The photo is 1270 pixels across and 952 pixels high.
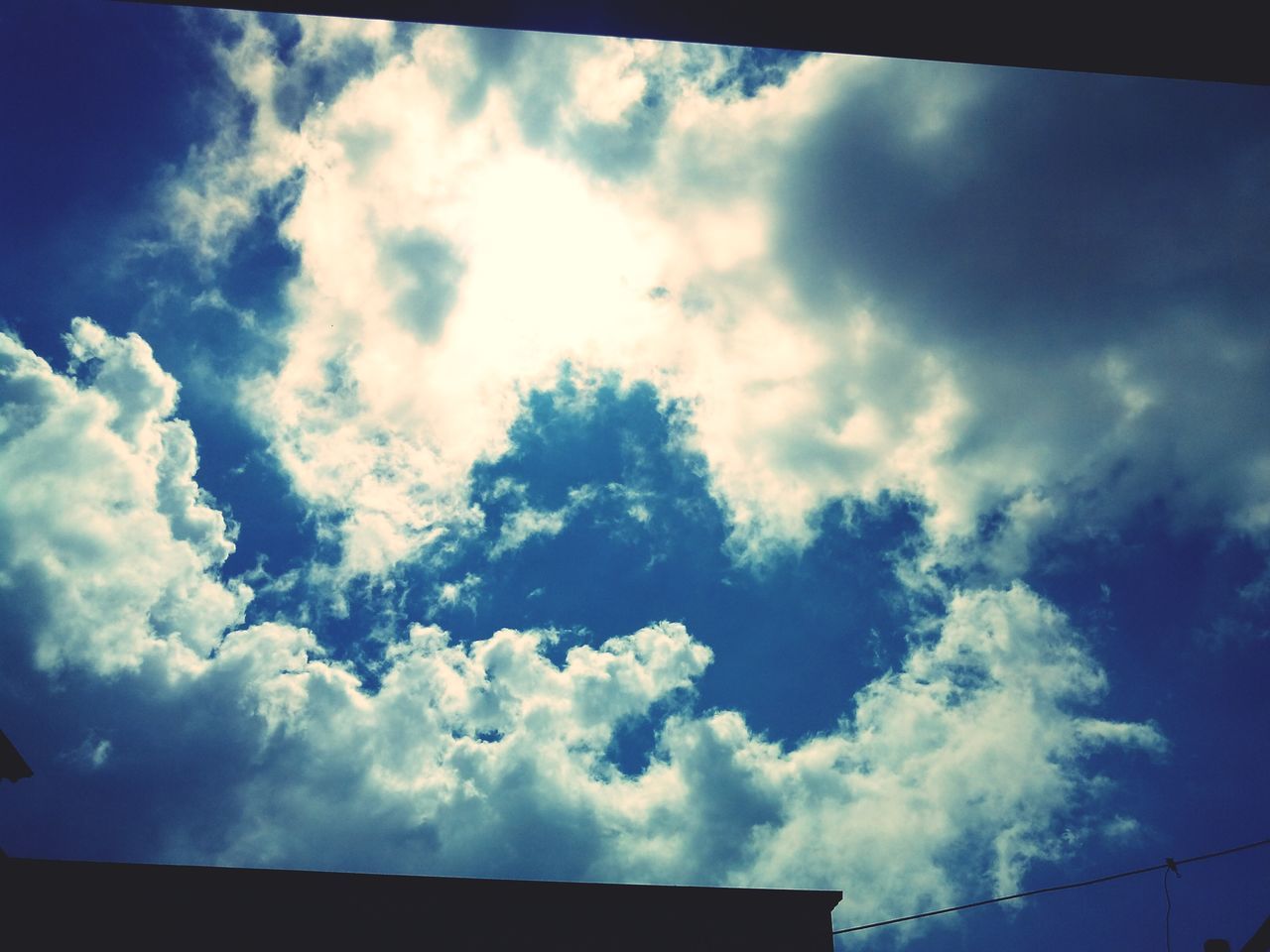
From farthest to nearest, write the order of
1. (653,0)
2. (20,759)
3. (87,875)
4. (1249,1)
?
(87,875), (20,759), (653,0), (1249,1)

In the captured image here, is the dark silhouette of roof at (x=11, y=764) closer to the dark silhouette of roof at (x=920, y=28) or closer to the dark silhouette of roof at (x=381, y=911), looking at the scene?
the dark silhouette of roof at (x=381, y=911)

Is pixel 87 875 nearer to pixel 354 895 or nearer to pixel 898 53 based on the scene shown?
pixel 354 895

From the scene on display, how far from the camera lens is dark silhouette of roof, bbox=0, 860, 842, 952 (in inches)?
427

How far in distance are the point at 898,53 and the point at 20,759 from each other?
13.7m

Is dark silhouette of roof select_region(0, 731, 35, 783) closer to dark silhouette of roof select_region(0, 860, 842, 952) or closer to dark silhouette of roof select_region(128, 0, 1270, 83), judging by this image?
dark silhouette of roof select_region(0, 860, 842, 952)

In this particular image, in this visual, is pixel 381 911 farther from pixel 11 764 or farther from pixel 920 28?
pixel 920 28

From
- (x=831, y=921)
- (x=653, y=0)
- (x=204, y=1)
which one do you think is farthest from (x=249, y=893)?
(x=653, y=0)

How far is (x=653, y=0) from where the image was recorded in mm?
5402

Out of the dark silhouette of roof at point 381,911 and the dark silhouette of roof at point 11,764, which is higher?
the dark silhouette of roof at point 11,764

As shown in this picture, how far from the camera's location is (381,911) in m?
11.2

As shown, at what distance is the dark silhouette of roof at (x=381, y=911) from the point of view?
1084cm

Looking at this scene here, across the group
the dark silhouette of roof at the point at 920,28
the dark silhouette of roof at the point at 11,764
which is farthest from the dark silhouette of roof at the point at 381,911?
the dark silhouette of roof at the point at 920,28

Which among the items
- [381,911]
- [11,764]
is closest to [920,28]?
[11,764]

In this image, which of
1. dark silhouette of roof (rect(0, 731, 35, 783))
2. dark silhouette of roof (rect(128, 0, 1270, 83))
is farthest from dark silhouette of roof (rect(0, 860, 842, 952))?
dark silhouette of roof (rect(128, 0, 1270, 83))
